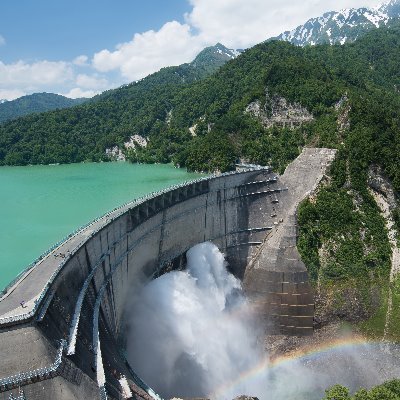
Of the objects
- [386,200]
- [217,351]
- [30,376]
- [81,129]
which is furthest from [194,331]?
[81,129]

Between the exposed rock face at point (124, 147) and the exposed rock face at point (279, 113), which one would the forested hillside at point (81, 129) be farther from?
the exposed rock face at point (279, 113)

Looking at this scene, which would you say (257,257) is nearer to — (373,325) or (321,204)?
(321,204)

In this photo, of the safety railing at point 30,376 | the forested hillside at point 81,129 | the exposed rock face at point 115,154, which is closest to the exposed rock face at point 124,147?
the exposed rock face at point 115,154

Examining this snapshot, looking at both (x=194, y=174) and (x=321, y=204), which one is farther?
(x=194, y=174)

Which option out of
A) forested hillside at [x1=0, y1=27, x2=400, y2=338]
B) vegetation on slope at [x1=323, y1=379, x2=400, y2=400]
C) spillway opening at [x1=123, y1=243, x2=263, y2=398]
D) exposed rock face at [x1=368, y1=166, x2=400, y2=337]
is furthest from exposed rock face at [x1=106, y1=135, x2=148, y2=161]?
vegetation on slope at [x1=323, y1=379, x2=400, y2=400]

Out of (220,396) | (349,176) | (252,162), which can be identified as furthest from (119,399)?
(252,162)

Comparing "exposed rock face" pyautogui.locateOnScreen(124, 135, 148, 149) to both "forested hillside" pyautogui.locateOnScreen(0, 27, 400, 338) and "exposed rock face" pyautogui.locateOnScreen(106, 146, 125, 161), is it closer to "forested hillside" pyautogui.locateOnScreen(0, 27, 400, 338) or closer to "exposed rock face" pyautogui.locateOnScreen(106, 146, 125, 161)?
"forested hillside" pyautogui.locateOnScreen(0, 27, 400, 338)
